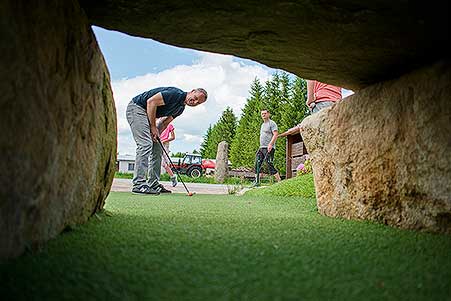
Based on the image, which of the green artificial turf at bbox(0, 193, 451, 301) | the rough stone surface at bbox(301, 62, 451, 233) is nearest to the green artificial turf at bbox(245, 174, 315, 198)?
the rough stone surface at bbox(301, 62, 451, 233)

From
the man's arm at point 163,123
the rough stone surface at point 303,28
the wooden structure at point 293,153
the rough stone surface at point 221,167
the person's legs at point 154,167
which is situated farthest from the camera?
the rough stone surface at point 221,167

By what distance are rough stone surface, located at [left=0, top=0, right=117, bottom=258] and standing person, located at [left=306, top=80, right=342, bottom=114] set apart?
A: 3.10 m

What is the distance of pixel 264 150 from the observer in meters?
8.82

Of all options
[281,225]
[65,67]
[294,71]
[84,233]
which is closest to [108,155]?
[84,233]

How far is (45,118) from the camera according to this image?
1.16m

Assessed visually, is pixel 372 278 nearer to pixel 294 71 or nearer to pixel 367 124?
pixel 367 124

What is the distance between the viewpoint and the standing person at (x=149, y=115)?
4.73 metres

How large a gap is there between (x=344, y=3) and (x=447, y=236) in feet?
3.56

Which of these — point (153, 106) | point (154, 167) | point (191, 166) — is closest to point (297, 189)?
point (154, 167)

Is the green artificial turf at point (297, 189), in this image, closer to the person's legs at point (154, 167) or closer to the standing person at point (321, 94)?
the standing person at point (321, 94)

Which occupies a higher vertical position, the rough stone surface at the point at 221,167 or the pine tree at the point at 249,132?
the pine tree at the point at 249,132

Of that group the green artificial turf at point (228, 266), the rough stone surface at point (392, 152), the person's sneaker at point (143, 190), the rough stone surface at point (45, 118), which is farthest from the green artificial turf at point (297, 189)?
the rough stone surface at point (45, 118)

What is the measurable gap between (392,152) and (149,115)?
11.2 feet

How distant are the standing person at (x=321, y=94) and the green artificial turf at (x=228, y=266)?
9.17 feet
